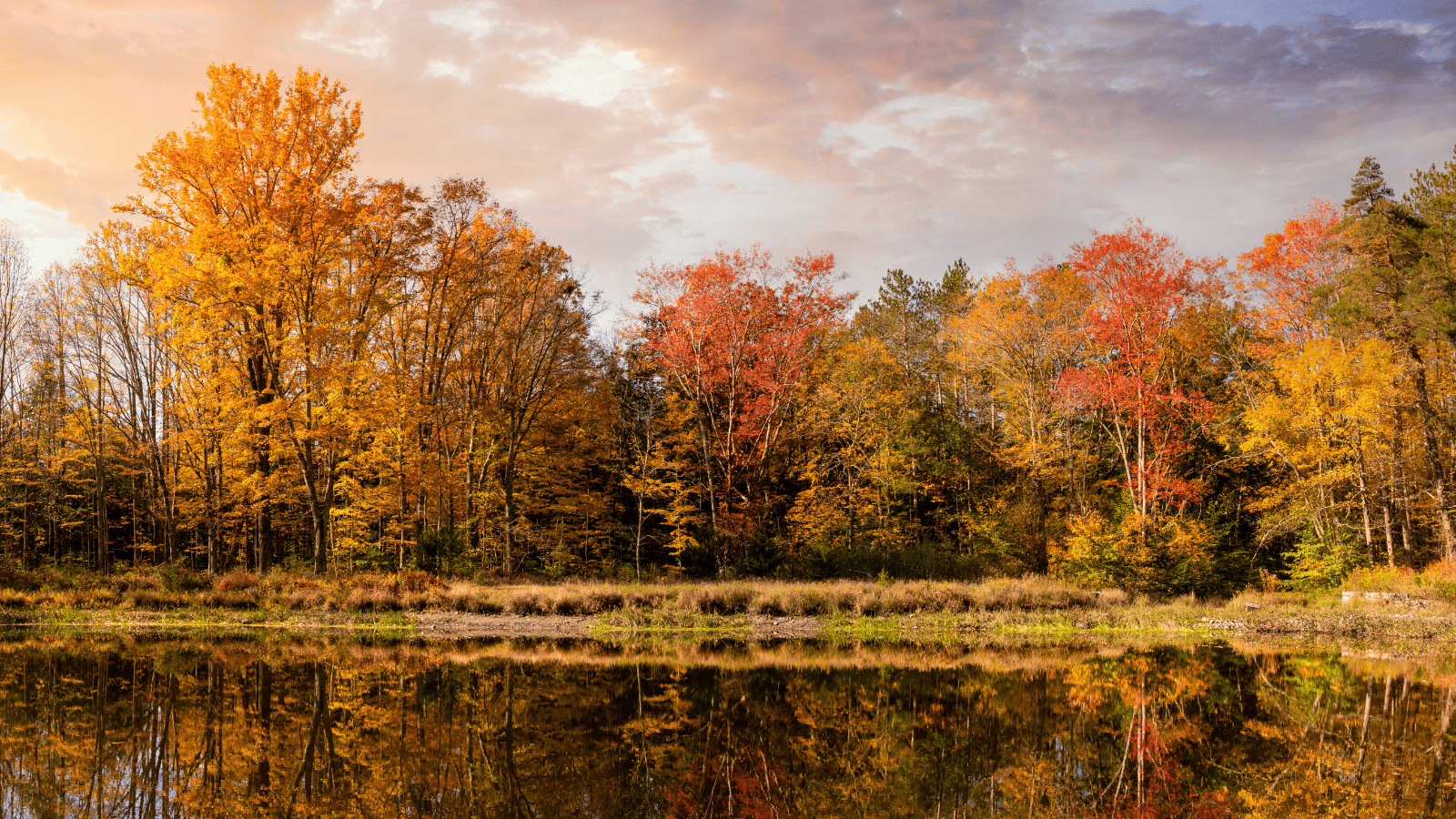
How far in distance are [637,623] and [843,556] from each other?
36.6 ft

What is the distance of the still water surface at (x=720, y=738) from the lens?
782 centimetres

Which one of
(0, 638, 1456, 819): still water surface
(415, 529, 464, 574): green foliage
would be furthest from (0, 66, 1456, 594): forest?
(0, 638, 1456, 819): still water surface

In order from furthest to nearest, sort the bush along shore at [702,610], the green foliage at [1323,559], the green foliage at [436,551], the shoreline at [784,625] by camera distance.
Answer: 1. the green foliage at [1323,559]
2. the green foliage at [436,551]
3. the bush along shore at [702,610]
4. the shoreline at [784,625]

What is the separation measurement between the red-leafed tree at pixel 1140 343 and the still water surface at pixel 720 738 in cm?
1722

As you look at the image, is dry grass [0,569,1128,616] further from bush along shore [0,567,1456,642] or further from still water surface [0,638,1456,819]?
still water surface [0,638,1456,819]

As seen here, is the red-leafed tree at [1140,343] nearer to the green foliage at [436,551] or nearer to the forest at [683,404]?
the forest at [683,404]

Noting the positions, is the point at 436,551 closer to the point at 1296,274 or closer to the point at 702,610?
the point at 702,610

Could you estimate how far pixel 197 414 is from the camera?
110ft

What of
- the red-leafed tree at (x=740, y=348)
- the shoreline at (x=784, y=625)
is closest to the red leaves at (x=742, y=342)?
the red-leafed tree at (x=740, y=348)

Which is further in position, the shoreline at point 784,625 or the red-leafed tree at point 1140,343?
the red-leafed tree at point 1140,343

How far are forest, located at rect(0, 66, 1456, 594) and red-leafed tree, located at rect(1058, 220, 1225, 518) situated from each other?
143mm

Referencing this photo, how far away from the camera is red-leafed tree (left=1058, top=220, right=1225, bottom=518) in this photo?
33.0 meters

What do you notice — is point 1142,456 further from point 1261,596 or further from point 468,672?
point 468,672

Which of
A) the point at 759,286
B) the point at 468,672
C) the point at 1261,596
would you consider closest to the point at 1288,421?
the point at 1261,596
